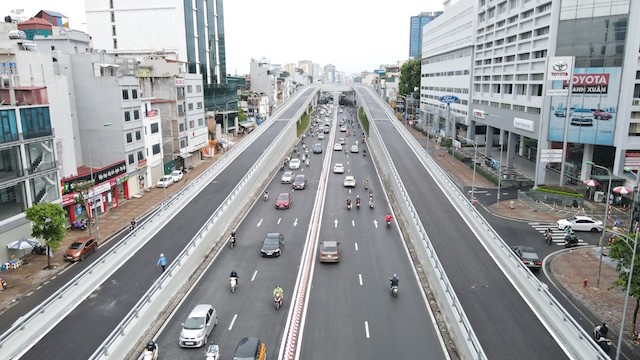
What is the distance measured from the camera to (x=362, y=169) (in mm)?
78250

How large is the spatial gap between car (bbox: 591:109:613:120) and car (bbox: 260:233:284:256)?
144ft

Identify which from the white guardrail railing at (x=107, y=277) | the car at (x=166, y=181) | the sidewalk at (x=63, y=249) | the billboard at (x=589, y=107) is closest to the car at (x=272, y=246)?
the white guardrail railing at (x=107, y=277)

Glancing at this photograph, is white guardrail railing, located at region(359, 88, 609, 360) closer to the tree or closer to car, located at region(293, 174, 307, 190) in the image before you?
car, located at region(293, 174, 307, 190)

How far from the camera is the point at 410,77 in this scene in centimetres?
16288

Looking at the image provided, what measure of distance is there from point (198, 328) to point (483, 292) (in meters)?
17.2

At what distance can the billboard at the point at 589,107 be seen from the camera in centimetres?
5644

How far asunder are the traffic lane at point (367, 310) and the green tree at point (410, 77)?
126 meters

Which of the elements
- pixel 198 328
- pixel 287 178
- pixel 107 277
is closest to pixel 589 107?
pixel 287 178

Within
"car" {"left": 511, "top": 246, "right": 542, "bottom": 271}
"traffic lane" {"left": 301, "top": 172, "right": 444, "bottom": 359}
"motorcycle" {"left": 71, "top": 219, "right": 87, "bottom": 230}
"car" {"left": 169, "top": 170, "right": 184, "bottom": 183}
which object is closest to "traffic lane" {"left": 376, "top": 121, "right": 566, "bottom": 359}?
"traffic lane" {"left": 301, "top": 172, "right": 444, "bottom": 359}

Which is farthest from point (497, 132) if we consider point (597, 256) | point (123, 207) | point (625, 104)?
point (123, 207)

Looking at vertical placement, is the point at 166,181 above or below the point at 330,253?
above

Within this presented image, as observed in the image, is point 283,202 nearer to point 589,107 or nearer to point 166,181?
point 166,181

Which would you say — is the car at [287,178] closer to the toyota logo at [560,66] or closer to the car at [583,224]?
the car at [583,224]

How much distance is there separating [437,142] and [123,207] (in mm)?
74355
